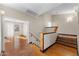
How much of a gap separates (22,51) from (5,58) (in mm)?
330

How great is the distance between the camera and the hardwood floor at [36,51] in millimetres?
1822

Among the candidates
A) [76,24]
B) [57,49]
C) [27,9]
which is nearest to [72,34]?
[76,24]

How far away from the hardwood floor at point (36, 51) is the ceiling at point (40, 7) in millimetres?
647

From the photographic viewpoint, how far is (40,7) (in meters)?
1.86

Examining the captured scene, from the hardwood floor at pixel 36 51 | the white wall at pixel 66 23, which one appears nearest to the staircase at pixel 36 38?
the hardwood floor at pixel 36 51

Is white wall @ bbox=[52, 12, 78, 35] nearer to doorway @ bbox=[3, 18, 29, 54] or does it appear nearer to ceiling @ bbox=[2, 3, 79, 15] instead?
ceiling @ bbox=[2, 3, 79, 15]

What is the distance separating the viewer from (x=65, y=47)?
188 centimetres

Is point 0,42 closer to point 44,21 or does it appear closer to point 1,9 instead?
point 1,9

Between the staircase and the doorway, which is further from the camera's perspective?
the staircase

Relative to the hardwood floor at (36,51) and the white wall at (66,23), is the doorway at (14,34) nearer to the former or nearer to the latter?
the hardwood floor at (36,51)

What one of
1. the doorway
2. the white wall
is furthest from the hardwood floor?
the white wall

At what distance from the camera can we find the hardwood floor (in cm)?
182

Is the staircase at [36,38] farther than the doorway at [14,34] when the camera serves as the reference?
Yes

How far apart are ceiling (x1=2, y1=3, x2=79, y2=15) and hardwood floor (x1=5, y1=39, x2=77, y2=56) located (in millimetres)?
647
